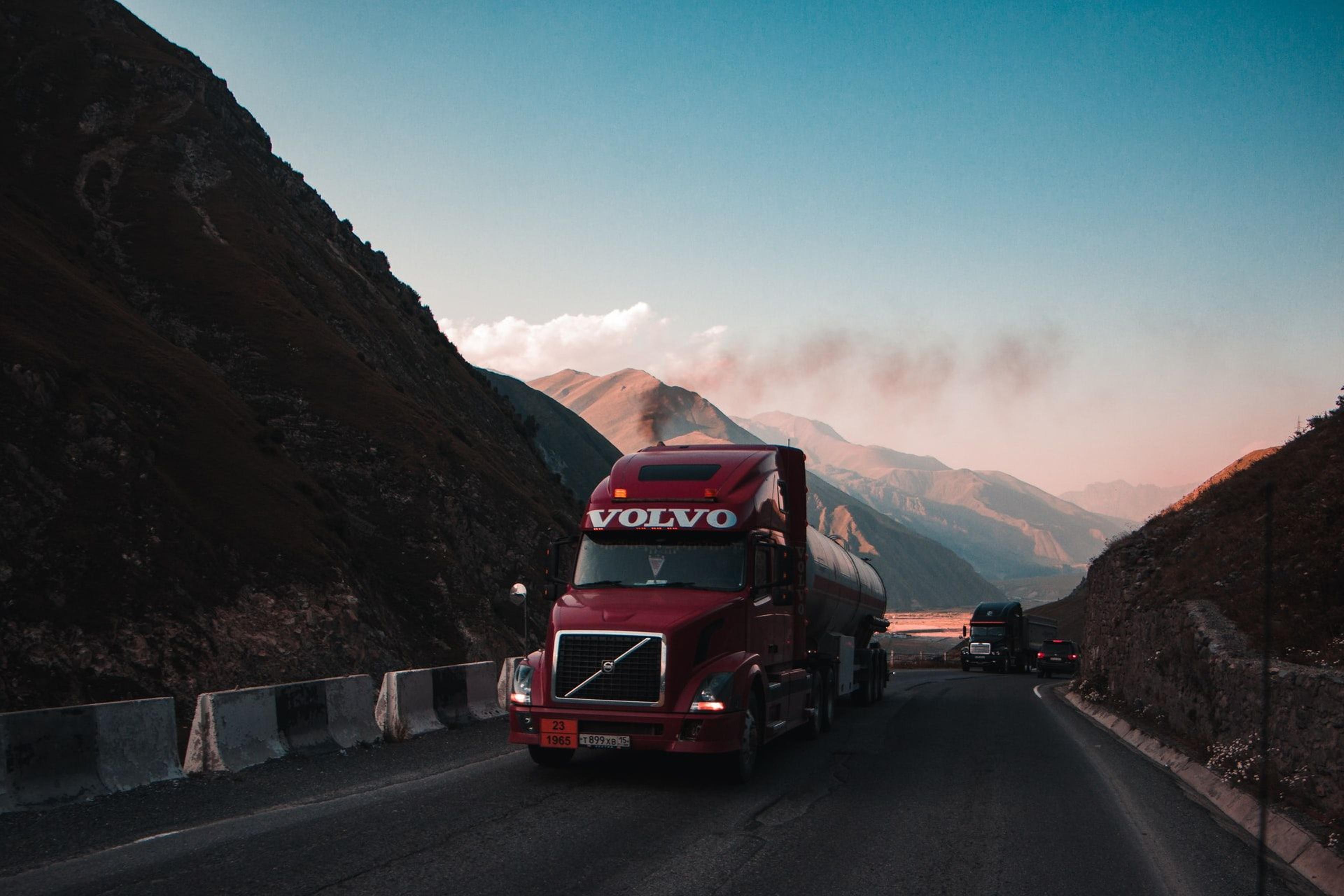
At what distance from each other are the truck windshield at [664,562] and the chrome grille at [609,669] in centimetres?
125

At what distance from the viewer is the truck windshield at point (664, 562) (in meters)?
12.7

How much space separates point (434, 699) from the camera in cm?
1603

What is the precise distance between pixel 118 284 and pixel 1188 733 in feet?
134

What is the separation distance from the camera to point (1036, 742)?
17531 millimetres

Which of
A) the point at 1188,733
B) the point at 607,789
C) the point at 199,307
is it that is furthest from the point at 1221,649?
the point at 199,307

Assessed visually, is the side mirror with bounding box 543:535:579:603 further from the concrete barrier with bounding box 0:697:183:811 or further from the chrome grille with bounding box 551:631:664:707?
the concrete barrier with bounding box 0:697:183:811

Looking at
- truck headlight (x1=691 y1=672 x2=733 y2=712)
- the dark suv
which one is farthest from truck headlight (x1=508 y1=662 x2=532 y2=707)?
the dark suv

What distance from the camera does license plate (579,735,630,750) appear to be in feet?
37.4

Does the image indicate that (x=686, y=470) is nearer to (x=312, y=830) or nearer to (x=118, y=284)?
(x=312, y=830)

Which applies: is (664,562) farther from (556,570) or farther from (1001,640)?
(1001,640)

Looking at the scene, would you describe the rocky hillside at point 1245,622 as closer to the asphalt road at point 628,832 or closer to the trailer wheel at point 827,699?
the asphalt road at point 628,832

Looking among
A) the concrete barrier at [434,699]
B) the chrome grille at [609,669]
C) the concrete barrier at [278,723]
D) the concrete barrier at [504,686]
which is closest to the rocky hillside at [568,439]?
the concrete barrier at [504,686]

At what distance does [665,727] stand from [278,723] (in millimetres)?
4784

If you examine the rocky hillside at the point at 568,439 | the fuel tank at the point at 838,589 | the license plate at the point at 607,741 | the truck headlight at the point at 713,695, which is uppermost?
the rocky hillside at the point at 568,439
